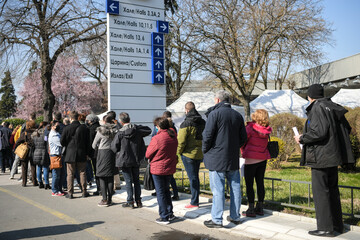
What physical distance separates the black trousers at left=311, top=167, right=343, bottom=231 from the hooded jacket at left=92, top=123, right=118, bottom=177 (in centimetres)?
412

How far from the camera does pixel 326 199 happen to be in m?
4.82

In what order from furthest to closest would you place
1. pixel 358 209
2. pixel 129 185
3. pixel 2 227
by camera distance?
pixel 129 185, pixel 358 209, pixel 2 227

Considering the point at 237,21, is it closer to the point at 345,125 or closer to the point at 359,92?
the point at 359,92

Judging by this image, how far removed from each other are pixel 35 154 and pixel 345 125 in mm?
7744

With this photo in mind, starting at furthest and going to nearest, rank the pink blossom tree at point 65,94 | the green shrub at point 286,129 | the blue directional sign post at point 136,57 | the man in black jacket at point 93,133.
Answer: the pink blossom tree at point 65,94
the green shrub at point 286,129
the blue directional sign post at point 136,57
the man in black jacket at point 93,133

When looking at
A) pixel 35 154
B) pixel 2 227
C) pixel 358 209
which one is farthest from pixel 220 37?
pixel 2 227

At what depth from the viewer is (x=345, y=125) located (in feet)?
16.1

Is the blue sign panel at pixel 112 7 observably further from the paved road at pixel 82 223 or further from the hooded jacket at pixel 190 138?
the paved road at pixel 82 223

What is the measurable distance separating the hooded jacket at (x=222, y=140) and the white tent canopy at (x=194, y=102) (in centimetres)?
1619

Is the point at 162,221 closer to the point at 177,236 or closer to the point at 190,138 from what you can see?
the point at 177,236

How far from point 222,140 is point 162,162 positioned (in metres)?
1.21

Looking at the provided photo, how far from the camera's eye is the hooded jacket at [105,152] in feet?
23.7

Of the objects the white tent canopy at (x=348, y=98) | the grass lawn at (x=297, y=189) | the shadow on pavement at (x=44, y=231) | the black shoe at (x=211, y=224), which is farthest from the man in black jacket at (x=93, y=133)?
the white tent canopy at (x=348, y=98)

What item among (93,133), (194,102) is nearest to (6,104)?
(194,102)
